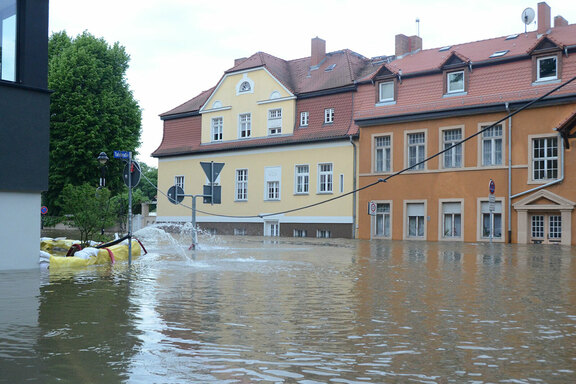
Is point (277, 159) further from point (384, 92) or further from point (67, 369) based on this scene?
point (67, 369)

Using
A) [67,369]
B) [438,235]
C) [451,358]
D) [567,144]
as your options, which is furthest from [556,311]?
[438,235]

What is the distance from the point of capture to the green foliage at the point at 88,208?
64.1ft

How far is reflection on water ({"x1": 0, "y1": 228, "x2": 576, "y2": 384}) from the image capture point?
17.0 feet

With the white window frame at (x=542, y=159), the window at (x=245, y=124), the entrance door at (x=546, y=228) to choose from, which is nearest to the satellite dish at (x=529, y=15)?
the white window frame at (x=542, y=159)

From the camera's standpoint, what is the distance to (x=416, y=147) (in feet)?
125

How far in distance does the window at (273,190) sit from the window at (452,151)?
42.4 feet

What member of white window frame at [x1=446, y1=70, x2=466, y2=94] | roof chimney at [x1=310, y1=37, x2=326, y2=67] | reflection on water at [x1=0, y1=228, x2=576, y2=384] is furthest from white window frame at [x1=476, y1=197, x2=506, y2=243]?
reflection on water at [x1=0, y1=228, x2=576, y2=384]

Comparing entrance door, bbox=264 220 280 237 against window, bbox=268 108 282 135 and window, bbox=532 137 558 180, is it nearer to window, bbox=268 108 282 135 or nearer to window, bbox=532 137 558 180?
window, bbox=268 108 282 135

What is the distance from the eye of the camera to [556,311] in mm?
8461

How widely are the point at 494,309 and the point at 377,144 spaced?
3166 cm

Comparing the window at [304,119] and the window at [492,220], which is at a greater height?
the window at [304,119]

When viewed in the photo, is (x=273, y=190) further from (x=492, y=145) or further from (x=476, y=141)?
(x=492, y=145)

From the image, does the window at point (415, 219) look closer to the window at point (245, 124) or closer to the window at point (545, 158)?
the window at point (545, 158)

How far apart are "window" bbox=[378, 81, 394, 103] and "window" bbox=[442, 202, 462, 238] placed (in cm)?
737
